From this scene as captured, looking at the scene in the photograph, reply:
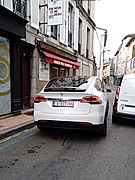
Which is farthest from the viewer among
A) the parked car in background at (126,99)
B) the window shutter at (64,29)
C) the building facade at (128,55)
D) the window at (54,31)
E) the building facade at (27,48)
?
A: the building facade at (128,55)

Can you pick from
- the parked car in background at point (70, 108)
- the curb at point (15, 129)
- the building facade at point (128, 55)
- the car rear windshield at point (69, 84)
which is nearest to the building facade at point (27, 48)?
the curb at point (15, 129)

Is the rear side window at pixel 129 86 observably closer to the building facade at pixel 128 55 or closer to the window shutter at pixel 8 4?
the window shutter at pixel 8 4

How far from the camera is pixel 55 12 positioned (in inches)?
323

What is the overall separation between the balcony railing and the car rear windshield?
13.0ft

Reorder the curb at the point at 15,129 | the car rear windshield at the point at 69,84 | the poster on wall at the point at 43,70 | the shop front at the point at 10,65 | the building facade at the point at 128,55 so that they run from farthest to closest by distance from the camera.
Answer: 1. the building facade at the point at 128,55
2. the poster on wall at the point at 43,70
3. the shop front at the point at 10,65
4. the curb at the point at 15,129
5. the car rear windshield at the point at 69,84

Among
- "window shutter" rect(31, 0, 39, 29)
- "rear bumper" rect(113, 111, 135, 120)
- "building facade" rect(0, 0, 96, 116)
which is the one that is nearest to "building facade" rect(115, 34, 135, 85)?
"building facade" rect(0, 0, 96, 116)

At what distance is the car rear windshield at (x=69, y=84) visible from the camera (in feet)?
13.5

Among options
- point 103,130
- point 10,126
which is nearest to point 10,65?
point 10,126

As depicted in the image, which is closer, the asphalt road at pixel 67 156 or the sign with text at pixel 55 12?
the asphalt road at pixel 67 156

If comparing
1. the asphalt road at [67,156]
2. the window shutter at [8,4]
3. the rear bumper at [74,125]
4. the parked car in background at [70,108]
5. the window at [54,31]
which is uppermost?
the window at [54,31]

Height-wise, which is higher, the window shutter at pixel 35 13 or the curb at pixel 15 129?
the window shutter at pixel 35 13

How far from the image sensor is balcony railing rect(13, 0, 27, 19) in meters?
6.81

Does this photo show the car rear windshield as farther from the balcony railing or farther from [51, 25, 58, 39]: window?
[51, 25, 58, 39]: window

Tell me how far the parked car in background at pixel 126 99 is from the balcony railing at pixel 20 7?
5058mm
